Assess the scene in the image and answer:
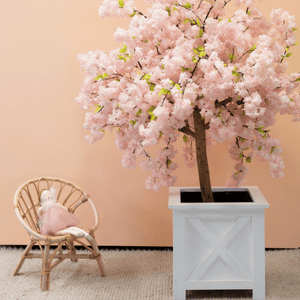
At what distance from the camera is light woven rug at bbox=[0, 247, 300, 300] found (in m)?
1.93

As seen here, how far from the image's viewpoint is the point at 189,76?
1.62 metres

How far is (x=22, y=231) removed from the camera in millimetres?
2602

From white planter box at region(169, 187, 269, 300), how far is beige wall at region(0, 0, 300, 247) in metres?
0.67

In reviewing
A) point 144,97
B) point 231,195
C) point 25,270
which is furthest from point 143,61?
point 25,270

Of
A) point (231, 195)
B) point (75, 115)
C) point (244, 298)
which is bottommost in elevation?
point (244, 298)

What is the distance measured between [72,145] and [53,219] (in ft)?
2.08

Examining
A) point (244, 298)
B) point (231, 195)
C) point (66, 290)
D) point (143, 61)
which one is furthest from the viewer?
point (231, 195)

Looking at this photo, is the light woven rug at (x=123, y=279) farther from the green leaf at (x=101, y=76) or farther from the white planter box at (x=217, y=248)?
the green leaf at (x=101, y=76)

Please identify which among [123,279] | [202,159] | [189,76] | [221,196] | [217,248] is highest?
[189,76]

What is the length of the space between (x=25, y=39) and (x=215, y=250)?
1816 millimetres

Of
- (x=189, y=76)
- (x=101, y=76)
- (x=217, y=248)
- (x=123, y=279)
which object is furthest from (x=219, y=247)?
(x=101, y=76)

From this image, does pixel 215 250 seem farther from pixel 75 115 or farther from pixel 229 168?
pixel 75 115

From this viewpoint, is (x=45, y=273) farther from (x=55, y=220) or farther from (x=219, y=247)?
(x=219, y=247)

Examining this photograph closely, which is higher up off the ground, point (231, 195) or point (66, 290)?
point (231, 195)
